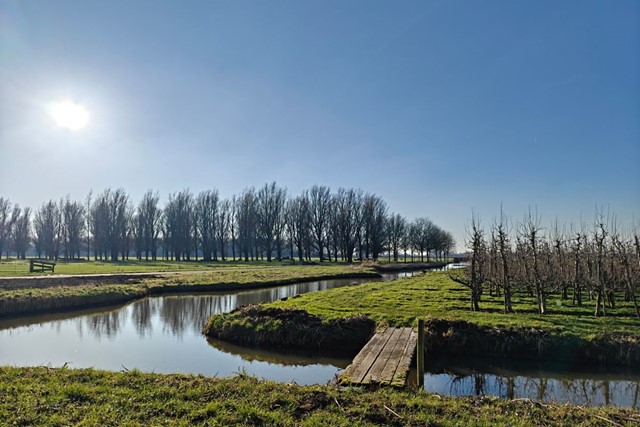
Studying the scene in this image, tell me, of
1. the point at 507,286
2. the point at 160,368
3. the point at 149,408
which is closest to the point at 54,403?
the point at 149,408

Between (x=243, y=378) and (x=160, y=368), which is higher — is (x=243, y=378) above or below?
above

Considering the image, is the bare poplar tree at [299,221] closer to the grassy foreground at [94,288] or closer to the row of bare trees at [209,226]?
the row of bare trees at [209,226]

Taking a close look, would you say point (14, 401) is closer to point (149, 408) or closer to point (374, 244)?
point (149, 408)

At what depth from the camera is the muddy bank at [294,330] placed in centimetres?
1258

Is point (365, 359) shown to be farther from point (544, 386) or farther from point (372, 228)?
point (372, 228)

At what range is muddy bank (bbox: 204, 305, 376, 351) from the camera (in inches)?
495

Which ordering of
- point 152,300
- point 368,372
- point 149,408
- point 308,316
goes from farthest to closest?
1. point 152,300
2. point 308,316
3. point 368,372
4. point 149,408

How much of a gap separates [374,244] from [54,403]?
6838 cm

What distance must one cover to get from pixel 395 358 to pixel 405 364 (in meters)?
0.50

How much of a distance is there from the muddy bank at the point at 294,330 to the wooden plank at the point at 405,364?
2046 millimetres

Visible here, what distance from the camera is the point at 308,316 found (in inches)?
543

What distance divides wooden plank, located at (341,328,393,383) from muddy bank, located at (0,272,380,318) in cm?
1570

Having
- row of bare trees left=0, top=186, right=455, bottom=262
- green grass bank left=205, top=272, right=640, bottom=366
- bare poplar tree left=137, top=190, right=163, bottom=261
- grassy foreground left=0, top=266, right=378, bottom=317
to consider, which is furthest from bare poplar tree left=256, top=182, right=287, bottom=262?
green grass bank left=205, top=272, right=640, bottom=366

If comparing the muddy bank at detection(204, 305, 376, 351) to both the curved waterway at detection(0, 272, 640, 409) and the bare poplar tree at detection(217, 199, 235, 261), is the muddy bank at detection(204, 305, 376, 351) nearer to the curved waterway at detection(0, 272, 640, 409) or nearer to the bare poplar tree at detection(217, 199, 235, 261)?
the curved waterway at detection(0, 272, 640, 409)
